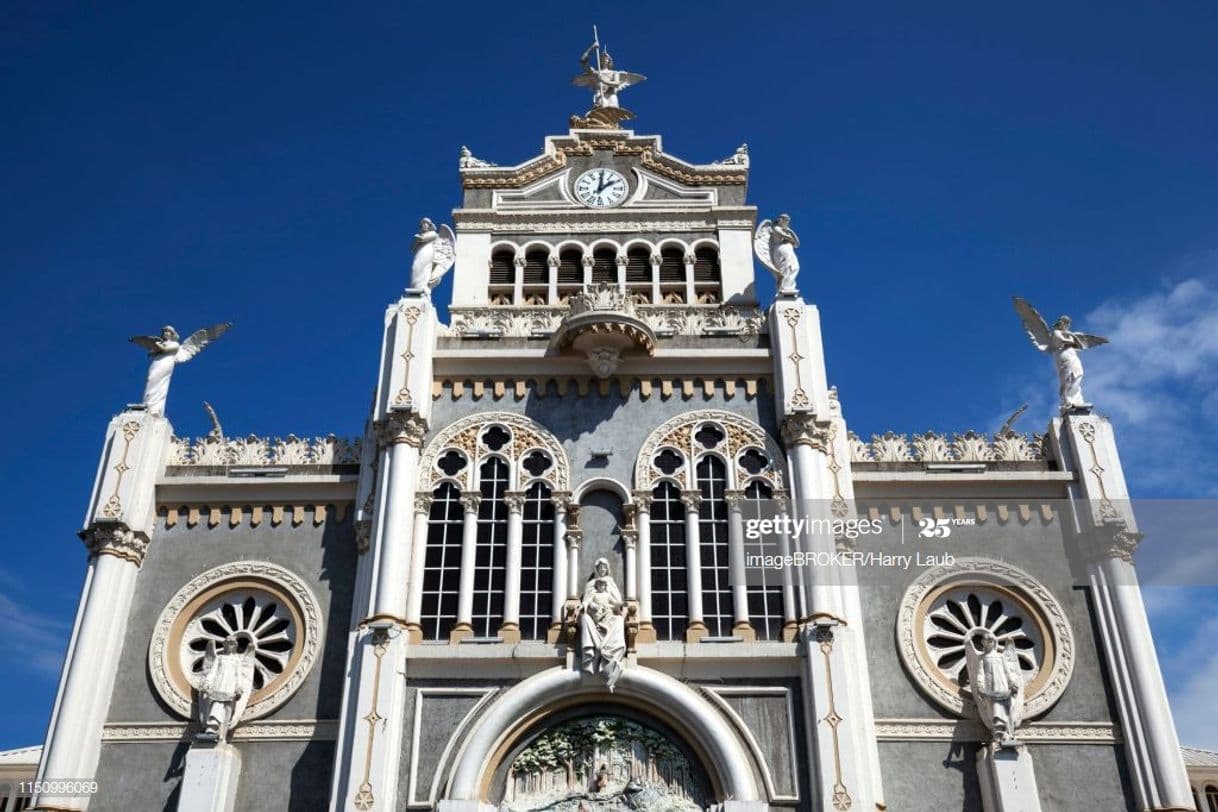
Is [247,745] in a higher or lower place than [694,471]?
lower

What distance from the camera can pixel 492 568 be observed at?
2530cm

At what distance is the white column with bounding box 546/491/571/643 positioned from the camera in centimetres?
2423

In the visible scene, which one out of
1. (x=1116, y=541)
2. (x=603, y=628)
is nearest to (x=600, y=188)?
(x=603, y=628)

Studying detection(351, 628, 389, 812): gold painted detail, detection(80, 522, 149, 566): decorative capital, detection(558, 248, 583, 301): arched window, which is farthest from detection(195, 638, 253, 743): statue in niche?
detection(558, 248, 583, 301): arched window

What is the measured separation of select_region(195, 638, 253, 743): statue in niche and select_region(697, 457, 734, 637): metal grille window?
31.5 ft

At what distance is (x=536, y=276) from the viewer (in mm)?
33844

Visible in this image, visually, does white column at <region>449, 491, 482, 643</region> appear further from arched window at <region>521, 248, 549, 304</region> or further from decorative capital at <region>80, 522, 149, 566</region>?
arched window at <region>521, 248, 549, 304</region>

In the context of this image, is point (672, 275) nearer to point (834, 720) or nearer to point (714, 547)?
point (714, 547)

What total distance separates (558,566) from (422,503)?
10.8ft

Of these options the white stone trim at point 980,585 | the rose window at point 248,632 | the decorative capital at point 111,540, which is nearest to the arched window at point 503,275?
the rose window at point 248,632

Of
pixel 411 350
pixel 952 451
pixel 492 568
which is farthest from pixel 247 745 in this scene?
pixel 952 451

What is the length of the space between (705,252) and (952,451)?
9694mm

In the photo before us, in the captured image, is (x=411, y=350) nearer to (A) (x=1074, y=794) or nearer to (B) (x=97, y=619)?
(B) (x=97, y=619)

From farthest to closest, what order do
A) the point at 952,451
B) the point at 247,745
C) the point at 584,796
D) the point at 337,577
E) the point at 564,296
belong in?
the point at 564,296, the point at 952,451, the point at 337,577, the point at 247,745, the point at 584,796
